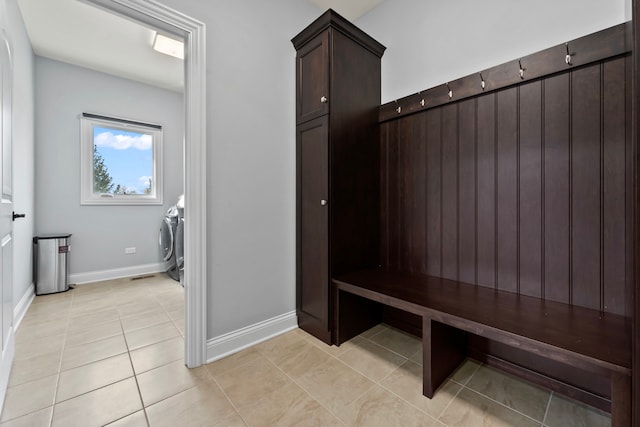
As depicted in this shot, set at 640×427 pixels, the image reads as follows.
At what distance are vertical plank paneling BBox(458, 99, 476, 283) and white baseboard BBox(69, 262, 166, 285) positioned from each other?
13.3ft

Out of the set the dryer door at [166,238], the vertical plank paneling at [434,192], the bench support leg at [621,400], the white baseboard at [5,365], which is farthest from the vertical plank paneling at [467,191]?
the dryer door at [166,238]

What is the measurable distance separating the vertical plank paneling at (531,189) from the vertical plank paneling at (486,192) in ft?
0.46

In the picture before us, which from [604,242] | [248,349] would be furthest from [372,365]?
[604,242]

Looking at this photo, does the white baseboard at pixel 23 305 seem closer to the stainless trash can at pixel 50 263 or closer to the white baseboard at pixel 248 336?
the stainless trash can at pixel 50 263

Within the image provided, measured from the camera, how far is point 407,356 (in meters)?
1.71

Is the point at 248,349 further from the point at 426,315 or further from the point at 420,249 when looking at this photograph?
the point at 420,249

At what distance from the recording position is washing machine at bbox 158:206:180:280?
353 centimetres

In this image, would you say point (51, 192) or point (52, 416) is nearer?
point (52, 416)

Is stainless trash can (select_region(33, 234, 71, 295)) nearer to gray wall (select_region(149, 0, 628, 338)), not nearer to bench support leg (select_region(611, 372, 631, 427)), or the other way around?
gray wall (select_region(149, 0, 628, 338))

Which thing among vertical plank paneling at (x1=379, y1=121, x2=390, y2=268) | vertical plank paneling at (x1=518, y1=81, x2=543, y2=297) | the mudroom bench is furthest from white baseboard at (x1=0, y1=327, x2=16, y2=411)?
vertical plank paneling at (x1=518, y1=81, x2=543, y2=297)

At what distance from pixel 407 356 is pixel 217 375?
1176mm

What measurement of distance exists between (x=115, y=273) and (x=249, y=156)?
311cm

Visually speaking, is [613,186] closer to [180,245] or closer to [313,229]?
[313,229]

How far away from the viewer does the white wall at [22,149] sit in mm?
2275
